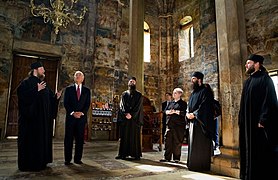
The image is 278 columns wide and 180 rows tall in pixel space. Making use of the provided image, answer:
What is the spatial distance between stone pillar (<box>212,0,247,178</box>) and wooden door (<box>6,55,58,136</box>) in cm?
876

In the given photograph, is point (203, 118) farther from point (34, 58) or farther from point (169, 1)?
point (169, 1)

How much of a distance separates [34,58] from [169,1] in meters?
10.0

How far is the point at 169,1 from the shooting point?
1496 cm

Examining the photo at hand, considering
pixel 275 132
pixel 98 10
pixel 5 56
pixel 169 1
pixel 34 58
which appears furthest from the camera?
pixel 169 1

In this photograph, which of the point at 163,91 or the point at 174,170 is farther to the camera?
the point at 163,91

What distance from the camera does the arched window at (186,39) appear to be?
45.5 feet

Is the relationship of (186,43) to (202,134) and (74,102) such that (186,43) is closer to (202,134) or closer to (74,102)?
(202,134)

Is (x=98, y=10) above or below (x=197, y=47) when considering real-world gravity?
above

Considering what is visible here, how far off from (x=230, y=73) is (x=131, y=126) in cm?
258

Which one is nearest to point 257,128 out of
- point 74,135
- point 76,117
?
point 76,117

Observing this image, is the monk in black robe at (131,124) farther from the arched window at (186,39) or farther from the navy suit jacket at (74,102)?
the arched window at (186,39)

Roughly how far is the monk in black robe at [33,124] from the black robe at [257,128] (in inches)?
132

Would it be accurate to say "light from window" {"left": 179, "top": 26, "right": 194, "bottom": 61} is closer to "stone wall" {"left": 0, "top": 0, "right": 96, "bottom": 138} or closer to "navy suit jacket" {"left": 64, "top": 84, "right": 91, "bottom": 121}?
"stone wall" {"left": 0, "top": 0, "right": 96, "bottom": 138}

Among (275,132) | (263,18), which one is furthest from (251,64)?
(263,18)
